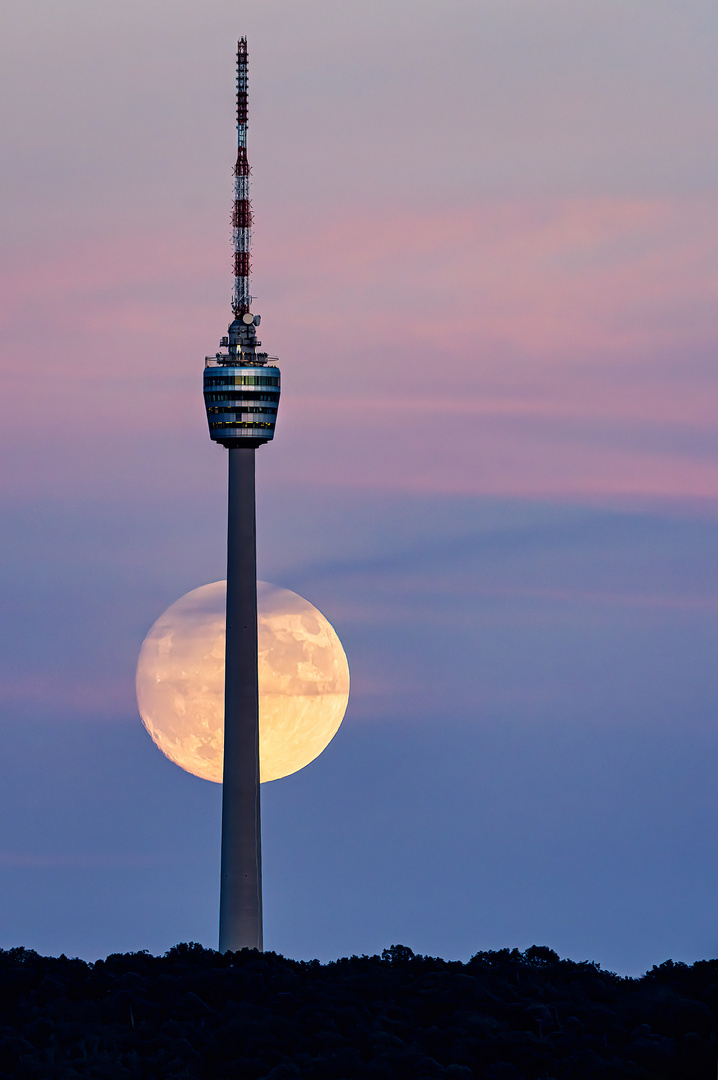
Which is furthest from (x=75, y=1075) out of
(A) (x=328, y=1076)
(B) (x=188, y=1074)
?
(A) (x=328, y=1076)

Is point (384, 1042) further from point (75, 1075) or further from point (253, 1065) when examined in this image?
point (75, 1075)

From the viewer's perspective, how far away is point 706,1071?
16762 cm

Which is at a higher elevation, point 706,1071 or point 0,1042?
point 0,1042

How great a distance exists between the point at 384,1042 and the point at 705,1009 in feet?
95.9

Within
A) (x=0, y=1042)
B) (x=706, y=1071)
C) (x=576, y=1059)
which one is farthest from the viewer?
(x=0, y=1042)

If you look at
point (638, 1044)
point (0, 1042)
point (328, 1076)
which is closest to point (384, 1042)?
point (328, 1076)

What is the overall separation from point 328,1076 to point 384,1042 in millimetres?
8876

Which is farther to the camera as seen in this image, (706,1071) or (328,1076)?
(328,1076)

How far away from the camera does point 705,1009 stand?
624 feet

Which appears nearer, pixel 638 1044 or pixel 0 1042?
pixel 638 1044

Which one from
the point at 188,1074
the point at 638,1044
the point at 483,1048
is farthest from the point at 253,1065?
the point at 638,1044

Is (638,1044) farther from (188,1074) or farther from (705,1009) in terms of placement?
(188,1074)

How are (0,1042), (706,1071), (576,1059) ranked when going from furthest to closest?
1. (0,1042)
2. (576,1059)
3. (706,1071)

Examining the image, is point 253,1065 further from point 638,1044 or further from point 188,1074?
point 638,1044
